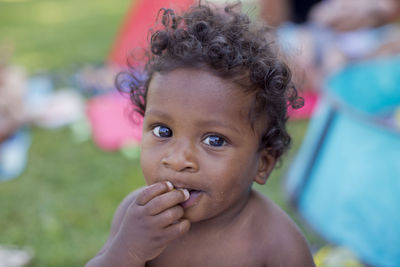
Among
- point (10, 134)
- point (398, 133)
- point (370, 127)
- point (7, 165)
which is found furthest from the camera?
point (10, 134)

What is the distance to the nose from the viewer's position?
1.36 metres

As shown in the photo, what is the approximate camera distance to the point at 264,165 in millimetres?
1652

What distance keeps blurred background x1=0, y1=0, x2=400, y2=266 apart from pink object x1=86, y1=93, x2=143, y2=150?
14 millimetres

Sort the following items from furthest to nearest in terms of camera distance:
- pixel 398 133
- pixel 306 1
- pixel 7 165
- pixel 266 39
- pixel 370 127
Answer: pixel 306 1, pixel 7 165, pixel 370 127, pixel 398 133, pixel 266 39

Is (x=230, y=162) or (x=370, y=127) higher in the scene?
(x=230, y=162)

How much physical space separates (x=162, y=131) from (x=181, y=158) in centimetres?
15

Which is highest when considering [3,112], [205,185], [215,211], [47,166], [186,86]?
[186,86]

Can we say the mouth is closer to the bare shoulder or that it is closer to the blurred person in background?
the bare shoulder

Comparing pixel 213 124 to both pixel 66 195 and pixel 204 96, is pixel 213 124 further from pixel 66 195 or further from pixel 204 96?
pixel 66 195

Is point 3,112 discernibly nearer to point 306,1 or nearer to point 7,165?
point 7,165

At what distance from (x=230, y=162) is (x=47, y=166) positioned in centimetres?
313

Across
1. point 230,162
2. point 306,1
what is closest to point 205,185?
point 230,162

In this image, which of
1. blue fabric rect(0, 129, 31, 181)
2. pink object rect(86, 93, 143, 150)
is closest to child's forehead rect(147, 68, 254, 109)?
pink object rect(86, 93, 143, 150)

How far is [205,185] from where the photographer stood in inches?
54.6
